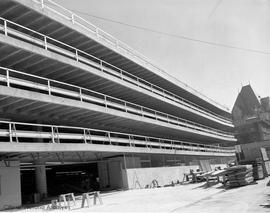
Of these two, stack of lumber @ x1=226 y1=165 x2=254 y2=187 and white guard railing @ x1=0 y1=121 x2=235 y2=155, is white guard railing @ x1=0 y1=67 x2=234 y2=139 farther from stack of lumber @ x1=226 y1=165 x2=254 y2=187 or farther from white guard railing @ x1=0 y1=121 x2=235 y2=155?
stack of lumber @ x1=226 y1=165 x2=254 y2=187

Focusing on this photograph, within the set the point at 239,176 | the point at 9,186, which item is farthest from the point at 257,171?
the point at 9,186

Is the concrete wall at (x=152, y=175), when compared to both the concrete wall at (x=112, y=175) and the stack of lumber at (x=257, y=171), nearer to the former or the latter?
the concrete wall at (x=112, y=175)

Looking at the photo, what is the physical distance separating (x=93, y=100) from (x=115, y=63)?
760cm

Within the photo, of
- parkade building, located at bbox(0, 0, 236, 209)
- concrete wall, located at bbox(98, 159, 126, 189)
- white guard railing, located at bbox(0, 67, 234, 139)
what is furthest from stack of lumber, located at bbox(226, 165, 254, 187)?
white guard railing, located at bbox(0, 67, 234, 139)

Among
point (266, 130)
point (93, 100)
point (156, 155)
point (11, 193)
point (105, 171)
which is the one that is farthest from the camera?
point (266, 130)

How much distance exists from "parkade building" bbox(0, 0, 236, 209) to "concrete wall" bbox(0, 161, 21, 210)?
57mm

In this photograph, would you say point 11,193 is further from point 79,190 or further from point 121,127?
point 121,127

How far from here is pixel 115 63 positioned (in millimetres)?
32875

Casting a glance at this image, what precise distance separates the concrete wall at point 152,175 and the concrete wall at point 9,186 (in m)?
10.5

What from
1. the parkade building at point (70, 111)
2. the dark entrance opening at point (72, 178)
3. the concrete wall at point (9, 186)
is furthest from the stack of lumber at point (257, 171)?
the concrete wall at point (9, 186)

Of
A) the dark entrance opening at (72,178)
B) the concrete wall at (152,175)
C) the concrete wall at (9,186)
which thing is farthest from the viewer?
the dark entrance opening at (72,178)

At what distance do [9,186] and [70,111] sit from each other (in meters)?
7.36

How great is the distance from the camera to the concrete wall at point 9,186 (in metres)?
19.0

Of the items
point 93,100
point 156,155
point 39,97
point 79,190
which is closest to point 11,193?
point 39,97
